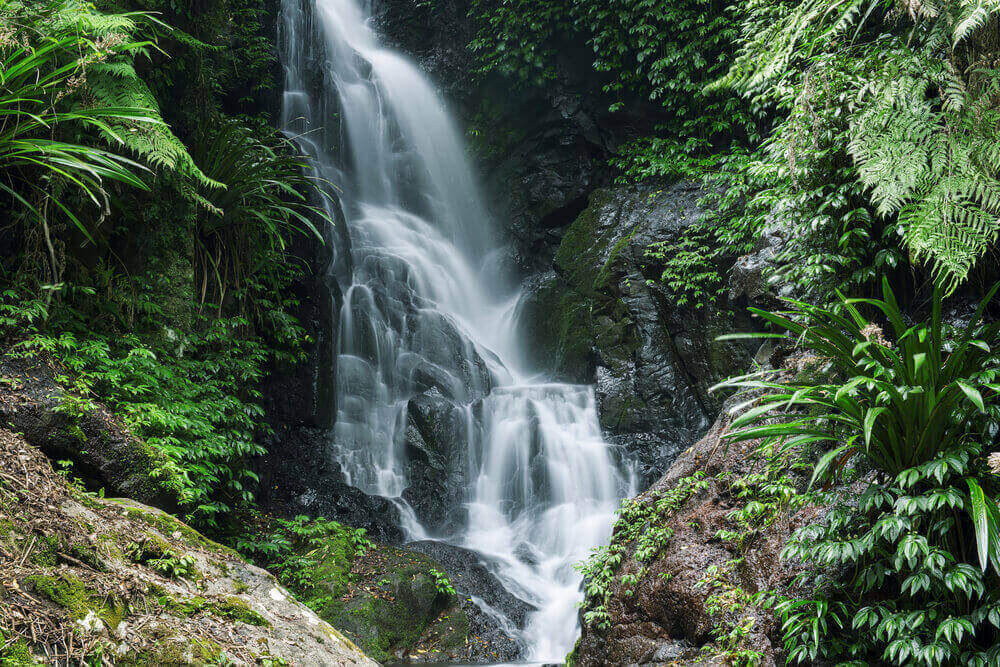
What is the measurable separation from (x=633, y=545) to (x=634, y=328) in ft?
15.8

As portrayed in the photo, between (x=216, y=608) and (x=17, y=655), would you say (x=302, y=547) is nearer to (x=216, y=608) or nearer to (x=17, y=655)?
(x=216, y=608)

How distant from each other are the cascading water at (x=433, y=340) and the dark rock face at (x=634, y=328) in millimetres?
497

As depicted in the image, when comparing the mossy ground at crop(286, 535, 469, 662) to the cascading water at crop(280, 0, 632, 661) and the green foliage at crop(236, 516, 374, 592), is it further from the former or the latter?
the cascading water at crop(280, 0, 632, 661)

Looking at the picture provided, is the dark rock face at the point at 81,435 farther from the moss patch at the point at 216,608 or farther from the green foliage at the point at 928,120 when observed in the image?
the green foliage at the point at 928,120

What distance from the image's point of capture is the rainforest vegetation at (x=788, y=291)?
2.76 meters

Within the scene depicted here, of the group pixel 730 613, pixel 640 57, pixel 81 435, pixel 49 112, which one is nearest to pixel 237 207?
pixel 49 112

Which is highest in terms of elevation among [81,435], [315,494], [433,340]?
[433,340]

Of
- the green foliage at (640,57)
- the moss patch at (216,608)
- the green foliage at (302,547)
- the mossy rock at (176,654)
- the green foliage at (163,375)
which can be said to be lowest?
the mossy rock at (176,654)

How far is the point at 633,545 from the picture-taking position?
14.3 ft

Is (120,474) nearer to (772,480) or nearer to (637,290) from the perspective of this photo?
(772,480)

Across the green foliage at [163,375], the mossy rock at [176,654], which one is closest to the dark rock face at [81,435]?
the green foliage at [163,375]

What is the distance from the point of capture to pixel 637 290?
893 cm

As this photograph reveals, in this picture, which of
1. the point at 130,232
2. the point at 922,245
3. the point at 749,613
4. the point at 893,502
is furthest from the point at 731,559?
the point at 130,232

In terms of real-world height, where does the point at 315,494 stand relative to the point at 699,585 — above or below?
above
